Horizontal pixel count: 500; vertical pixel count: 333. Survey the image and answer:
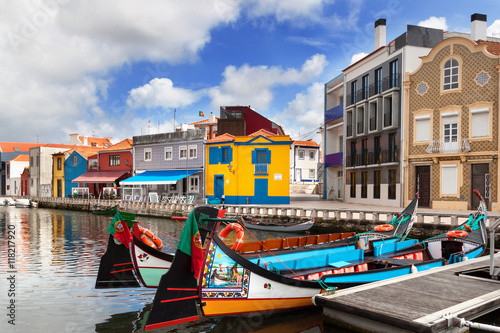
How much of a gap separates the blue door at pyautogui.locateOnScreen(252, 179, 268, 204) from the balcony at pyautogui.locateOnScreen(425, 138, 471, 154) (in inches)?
519

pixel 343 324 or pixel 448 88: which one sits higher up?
pixel 448 88

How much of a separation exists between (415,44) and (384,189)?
440 inches

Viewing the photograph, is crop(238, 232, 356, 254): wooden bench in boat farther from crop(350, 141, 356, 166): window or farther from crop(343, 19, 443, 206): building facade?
crop(350, 141, 356, 166): window

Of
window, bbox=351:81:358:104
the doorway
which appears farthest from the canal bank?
window, bbox=351:81:358:104

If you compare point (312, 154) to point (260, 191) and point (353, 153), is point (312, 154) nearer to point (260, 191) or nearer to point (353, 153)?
point (353, 153)

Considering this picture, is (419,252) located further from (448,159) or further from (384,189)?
(384,189)

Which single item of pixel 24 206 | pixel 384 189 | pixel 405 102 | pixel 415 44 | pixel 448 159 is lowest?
pixel 24 206

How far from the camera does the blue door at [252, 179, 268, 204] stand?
34781mm

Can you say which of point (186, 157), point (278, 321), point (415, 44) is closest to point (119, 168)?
point (186, 157)

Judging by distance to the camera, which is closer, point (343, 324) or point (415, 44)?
point (343, 324)

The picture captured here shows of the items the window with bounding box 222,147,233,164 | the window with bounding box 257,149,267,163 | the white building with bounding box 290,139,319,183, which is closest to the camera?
the window with bounding box 257,149,267,163

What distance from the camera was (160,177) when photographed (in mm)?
39031

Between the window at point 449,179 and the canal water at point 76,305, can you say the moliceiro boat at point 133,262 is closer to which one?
the canal water at point 76,305

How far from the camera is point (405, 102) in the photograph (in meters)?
29.5
